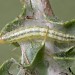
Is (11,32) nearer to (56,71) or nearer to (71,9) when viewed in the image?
(56,71)

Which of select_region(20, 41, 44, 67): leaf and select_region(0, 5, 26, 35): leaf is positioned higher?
select_region(0, 5, 26, 35): leaf

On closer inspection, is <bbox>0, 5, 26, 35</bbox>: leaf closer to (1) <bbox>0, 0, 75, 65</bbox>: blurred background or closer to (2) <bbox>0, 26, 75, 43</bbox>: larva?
(2) <bbox>0, 26, 75, 43</bbox>: larva

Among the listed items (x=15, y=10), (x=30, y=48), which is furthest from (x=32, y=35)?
(x=15, y=10)

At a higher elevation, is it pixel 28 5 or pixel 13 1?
pixel 28 5

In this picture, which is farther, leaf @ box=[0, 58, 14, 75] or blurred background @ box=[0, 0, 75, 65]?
blurred background @ box=[0, 0, 75, 65]

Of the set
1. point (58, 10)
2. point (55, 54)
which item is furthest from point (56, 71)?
point (58, 10)

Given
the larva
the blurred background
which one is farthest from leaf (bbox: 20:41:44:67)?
the blurred background

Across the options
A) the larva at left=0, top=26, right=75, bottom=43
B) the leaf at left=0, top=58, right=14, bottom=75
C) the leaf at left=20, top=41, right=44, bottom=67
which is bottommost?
the leaf at left=0, top=58, right=14, bottom=75

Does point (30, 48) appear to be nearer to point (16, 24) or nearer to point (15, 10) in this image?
point (16, 24)

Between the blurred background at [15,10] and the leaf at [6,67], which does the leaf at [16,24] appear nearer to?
the leaf at [6,67]
